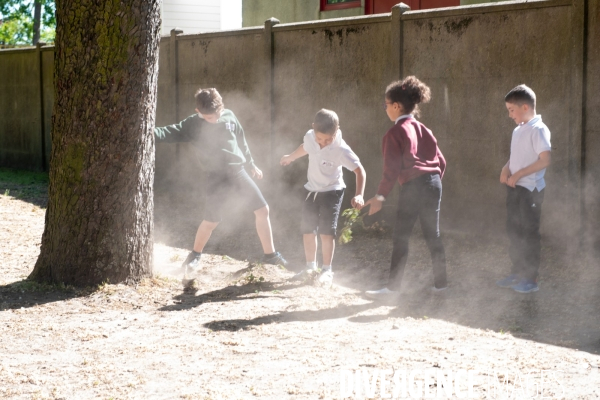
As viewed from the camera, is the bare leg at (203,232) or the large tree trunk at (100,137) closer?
the large tree trunk at (100,137)

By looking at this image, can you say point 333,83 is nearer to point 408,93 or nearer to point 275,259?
point 275,259

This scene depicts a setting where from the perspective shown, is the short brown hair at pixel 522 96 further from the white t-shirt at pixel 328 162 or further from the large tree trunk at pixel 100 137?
the large tree trunk at pixel 100 137

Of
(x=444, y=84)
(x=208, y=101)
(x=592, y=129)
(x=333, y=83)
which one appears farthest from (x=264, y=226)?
(x=592, y=129)

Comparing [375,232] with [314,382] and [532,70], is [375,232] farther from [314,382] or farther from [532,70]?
[314,382]

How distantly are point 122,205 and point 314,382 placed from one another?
2572mm

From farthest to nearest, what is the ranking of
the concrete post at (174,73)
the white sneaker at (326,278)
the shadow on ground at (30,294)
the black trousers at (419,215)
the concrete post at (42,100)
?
1. the concrete post at (42,100)
2. the concrete post at (174,73)
3. the white sneaker at (326,278)
4. the black trousers at (419,215)
5. the shadow on ground at (30,294)

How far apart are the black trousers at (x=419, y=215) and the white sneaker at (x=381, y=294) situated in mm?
34

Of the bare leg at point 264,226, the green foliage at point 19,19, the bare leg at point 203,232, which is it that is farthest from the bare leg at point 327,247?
the green foliage at point 19,19

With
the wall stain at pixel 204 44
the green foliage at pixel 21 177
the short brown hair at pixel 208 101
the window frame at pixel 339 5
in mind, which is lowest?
the green foliage at pixel 21 177

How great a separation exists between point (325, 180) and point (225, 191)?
94cm

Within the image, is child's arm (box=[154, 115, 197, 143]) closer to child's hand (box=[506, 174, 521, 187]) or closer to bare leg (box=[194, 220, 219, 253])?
bare leg (box=[194, 220, 219, 253])

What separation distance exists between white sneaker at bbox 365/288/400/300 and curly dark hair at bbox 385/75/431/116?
1.36 metres

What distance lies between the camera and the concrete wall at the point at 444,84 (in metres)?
7.02

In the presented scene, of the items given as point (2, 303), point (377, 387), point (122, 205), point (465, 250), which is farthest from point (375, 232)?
point (377, 387)
